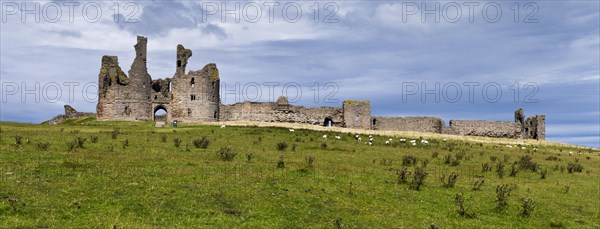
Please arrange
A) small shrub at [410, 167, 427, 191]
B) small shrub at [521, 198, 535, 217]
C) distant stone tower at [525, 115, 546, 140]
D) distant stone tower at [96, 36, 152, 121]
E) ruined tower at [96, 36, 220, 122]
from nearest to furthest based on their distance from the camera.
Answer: small shrub at [521, 198, 535, 217], small shrub at [410, 167, 427, 191], ruined tower at [96, 36, 220, 122], distant stone tower at [96, 36, 152, 121], distant stone tower at [525, 115, 546, 140]

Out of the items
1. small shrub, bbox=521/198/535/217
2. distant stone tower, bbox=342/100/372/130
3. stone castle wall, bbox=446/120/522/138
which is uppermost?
distant stone tower, bbox=342/100/372/130

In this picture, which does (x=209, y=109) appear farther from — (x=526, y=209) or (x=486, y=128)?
(x=526, y=209)

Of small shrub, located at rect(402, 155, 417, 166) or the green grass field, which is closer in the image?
the green grass field

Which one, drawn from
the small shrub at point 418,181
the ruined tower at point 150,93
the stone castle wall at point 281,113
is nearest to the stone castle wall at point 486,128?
the stone castle wall at point 281,113

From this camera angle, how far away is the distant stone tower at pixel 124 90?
70.9 meters

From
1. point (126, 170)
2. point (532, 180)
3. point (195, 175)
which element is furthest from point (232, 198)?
point (532, 180)

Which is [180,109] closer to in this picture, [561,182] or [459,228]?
[561,182]

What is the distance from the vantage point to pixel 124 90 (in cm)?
7138

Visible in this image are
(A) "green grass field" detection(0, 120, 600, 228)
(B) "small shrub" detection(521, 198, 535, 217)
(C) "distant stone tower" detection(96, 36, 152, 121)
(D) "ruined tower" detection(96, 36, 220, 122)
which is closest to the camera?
(A) "green grass field" detection(0, 120, 600, 228)

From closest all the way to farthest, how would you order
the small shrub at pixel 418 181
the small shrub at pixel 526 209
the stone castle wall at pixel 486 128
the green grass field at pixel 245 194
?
the green grass field at pixel 245 194
the small shrub at pixel 526 209
the small shrub at pixel 418 181
the stone castle wall at pixel 486 128

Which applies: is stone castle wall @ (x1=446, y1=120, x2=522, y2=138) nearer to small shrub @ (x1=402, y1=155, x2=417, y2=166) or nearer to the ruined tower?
the ruined tower

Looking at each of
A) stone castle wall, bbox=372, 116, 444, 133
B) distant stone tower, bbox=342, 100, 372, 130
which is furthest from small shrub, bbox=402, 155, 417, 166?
stone castle wall, bbox=372, 116, 444, 133

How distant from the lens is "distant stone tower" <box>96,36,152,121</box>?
233 feet

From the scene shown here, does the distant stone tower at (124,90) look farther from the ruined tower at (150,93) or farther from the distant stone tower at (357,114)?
the distant stone tower at (357,114)
